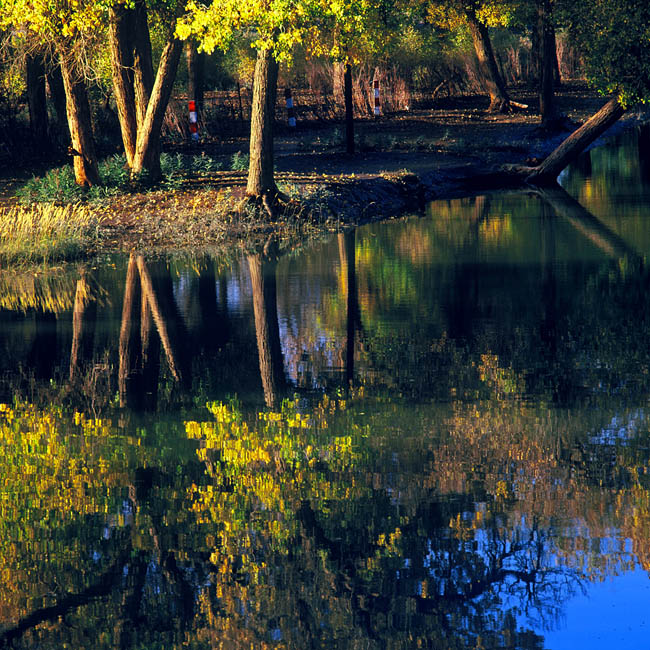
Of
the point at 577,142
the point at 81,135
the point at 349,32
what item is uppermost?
the point at 349,32

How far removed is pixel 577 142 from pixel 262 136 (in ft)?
31.1

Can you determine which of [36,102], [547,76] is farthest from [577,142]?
[36,102]

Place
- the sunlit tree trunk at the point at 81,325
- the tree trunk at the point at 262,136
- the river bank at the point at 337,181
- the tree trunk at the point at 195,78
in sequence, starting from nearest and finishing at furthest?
the sunlit tree trunk at the point at 81,325 → the river bank at the point at 337,181 → the tree trunk at the point at 262,136 → the tree trunk at the point at 195,78

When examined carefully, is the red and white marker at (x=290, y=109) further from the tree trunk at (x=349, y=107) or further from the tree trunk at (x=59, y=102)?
the tree trunk at (x=59, y=102)

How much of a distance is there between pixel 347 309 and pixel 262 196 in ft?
30.0

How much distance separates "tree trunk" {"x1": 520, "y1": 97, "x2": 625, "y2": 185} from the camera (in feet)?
89.8

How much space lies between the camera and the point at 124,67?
2411 cm

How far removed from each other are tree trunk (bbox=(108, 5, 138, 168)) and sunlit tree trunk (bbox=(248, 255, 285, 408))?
808 centimetres

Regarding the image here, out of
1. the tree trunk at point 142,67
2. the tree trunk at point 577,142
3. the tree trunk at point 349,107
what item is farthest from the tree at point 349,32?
the tree trunk at point 577,142

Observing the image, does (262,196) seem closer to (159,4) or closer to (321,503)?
(159,4)

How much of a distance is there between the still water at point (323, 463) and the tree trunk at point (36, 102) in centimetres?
1780

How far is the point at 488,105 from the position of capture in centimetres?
4400

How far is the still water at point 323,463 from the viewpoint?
5320 mm

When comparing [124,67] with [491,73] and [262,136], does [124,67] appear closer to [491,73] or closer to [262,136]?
[262,136]
